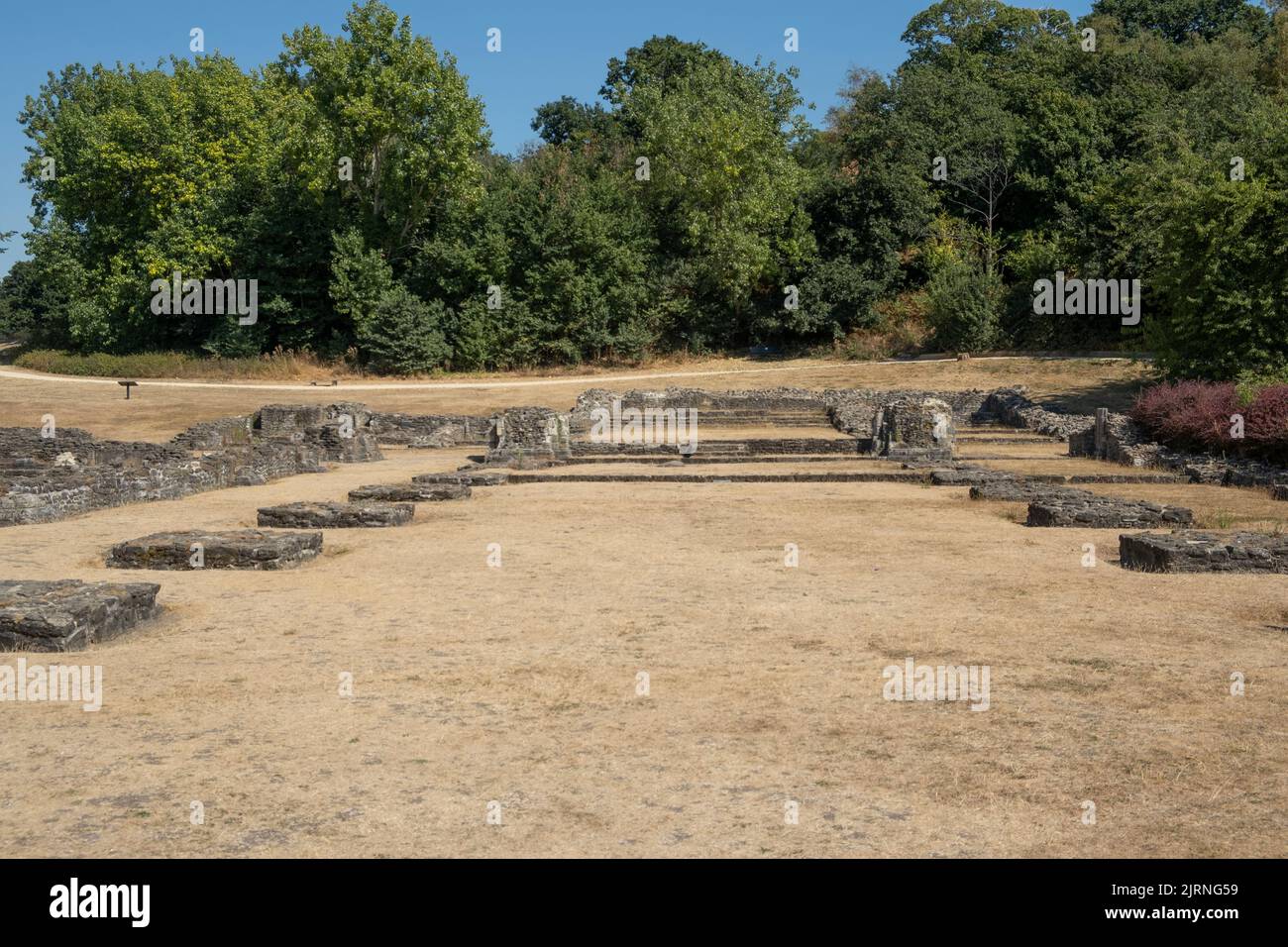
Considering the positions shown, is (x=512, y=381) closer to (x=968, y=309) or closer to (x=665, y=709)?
(x=968, y=309)

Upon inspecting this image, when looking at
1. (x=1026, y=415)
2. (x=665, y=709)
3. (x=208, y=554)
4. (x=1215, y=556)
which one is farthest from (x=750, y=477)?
(x=665, y=709)

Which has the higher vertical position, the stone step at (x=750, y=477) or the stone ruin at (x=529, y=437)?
the stone ruin at (x=529, y=437)

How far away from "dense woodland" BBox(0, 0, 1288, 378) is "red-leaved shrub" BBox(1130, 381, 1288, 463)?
631 inches

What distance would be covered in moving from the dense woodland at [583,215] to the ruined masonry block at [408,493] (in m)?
25.1

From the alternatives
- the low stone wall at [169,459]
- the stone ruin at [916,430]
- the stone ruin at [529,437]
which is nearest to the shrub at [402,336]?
the low stone wall at [169,459]

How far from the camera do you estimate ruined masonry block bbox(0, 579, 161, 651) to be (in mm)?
8477

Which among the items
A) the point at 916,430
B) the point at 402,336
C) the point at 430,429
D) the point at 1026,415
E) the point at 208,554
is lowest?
the point at 208,554

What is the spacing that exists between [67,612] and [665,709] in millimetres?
4482

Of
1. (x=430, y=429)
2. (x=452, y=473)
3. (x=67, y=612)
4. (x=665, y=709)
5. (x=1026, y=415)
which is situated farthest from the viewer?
(x=430, y=429)

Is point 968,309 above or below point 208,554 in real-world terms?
above

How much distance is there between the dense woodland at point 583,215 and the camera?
141 ft

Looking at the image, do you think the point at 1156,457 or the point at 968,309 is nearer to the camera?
the point at 1156,457

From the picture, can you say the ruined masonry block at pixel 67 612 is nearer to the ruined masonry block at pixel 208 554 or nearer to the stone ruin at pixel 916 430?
the ruined masonry block at pixel 208 554

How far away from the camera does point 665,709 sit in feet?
23.0
